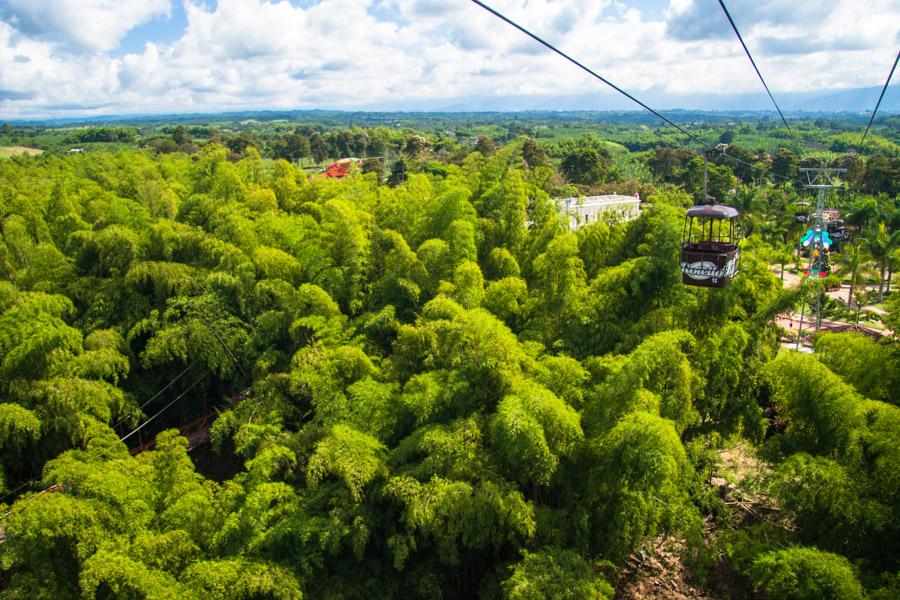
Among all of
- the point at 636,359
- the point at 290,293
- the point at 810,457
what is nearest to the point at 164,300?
the point at 290,293

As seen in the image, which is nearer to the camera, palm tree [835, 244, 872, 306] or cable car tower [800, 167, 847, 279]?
cable car tower [800, 167, 847, 279]

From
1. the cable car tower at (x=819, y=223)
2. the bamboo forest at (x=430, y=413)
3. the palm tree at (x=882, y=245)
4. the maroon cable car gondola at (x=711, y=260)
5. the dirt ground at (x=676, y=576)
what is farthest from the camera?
the palm tree at (x=882, y=245)

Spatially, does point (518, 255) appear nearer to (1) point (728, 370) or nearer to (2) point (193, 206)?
(1) point (728, 370)

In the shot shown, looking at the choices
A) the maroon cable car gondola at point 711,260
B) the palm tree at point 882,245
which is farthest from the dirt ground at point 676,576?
the palm tree at point 882,245

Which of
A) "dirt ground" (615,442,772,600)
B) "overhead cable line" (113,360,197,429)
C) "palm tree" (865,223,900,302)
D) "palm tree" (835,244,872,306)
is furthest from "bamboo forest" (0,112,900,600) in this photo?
"palm tree" (865,223,900,302)

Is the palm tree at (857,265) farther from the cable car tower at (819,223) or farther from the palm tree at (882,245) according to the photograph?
the cable car tower at (819,223)

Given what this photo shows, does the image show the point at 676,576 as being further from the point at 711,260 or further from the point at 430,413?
the point at 711,260

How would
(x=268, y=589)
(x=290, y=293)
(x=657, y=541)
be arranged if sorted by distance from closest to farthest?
(x=268, y=589) → (x=657, y=541) → (x=290, y=293)

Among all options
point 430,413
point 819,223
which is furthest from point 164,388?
point 819,223

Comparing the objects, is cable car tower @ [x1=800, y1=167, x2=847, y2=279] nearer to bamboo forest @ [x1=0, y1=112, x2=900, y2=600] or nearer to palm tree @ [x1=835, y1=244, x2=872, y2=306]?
palm tree @ [x1=835, y1=244, x2=872, y2=306]

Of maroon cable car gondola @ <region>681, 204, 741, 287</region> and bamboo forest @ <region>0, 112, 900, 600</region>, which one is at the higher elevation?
maroon cable car gondola @ <region>681, 204, 741, 287</region>

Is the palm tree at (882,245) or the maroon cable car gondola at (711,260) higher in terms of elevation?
the maroon cable car gondola at (711,260)
